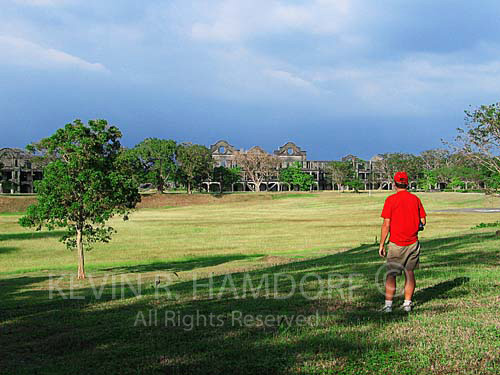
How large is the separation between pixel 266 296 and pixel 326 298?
1488mm

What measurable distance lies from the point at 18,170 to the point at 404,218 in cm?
14080

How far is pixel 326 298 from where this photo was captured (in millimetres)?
10547

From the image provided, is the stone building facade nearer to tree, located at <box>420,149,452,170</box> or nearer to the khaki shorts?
tree, located at <box>420,149,452,170</box>

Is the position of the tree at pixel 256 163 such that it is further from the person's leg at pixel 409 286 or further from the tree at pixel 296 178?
the person's leg at pixel 409 286

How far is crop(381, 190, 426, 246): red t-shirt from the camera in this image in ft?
30.0

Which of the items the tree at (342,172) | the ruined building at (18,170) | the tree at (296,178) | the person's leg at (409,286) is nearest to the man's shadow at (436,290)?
the person's leg at (409,286)

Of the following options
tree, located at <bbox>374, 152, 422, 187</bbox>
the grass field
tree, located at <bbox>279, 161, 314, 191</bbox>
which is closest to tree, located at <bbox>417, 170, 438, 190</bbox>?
tree, located at <bbox>374, 152, 422, 187</bbox>

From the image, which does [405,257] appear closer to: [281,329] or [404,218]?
[404,218]

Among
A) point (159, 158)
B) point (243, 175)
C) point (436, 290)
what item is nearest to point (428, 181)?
point (243, 175)

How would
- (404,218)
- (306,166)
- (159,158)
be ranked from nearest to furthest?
(404,218) < (159,158) < (306,166)

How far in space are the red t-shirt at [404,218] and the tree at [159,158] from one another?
349ft

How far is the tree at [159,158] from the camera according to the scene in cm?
11569

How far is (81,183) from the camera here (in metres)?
24.8

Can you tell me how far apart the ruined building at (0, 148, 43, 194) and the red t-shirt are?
13460cm
